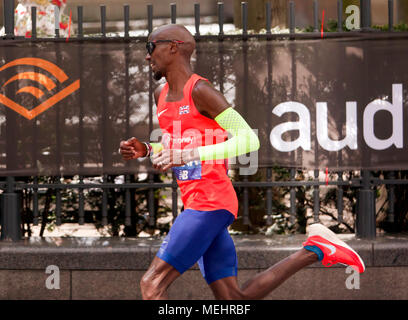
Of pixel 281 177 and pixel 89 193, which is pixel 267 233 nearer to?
pixel 281 177

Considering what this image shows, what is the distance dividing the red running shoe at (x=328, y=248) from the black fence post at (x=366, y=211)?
5.78 ft

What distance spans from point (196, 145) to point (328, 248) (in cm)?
110

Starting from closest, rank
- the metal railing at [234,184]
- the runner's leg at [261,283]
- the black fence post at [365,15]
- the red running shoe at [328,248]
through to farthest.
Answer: the runner's leg at [261,283] < the red running shoe at [328,248] < the metal railing at [234,184] < the black fence post at [365,15]

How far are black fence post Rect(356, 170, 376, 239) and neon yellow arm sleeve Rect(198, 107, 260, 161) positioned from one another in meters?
2.62

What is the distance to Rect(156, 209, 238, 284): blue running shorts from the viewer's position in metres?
3.60

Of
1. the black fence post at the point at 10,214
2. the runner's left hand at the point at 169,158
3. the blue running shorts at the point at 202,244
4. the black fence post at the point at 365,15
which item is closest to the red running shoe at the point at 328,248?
the blue running shorts at the point at 202,244

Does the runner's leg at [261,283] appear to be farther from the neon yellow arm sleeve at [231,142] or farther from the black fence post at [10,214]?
the black fence post at [10,214]

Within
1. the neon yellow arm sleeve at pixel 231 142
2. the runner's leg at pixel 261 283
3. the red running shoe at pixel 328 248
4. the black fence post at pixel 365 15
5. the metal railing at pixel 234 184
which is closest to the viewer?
the neon yellow arm sleeve at pixel 231 142

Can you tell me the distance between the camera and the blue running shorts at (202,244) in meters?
3.60

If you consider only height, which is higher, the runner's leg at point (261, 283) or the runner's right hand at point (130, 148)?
the runner's right hand at point (130, 148)

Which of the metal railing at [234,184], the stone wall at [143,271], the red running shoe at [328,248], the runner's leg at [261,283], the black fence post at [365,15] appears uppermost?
the black fence post at [365,15]

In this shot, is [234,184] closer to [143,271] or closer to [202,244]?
[143,271]

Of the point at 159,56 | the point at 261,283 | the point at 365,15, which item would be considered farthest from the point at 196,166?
the point at 365,15
